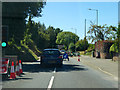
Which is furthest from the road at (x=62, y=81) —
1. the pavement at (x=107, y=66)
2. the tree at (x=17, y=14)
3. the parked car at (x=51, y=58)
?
the tree at (x=17, y=14)

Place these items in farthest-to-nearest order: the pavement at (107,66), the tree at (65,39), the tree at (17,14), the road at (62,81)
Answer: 1. the tree at (65,39)
2. the tree at (17,14)
3. the pavement at (107,66)
4. the road at (62,81)

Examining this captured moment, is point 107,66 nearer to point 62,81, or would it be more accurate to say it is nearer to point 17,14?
point 17,14

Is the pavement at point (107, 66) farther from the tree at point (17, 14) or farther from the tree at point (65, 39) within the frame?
the tree at point (65, 39)

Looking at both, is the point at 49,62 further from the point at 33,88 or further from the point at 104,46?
the point at 104,46

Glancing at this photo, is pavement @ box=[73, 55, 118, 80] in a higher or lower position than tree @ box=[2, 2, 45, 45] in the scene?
lower

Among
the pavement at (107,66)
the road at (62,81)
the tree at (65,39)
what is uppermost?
the tree at (65,39)

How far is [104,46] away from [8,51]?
17275 mm

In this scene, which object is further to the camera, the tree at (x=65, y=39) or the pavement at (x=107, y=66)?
the tree at (x=65, y=39)

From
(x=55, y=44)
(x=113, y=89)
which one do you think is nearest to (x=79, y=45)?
(x=55, y=44)

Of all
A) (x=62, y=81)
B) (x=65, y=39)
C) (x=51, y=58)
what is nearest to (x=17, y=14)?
(x=51, y=58)

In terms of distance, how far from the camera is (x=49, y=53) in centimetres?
1930

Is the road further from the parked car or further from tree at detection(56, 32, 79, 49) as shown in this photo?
tree at detection(56, 32, 79, 49)

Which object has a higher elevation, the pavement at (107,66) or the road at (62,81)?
the road at (62,81)

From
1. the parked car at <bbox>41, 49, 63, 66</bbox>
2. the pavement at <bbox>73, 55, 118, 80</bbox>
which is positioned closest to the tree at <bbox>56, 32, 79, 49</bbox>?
the pavement at <bbox>73, 55, 118, 80</bbox>
